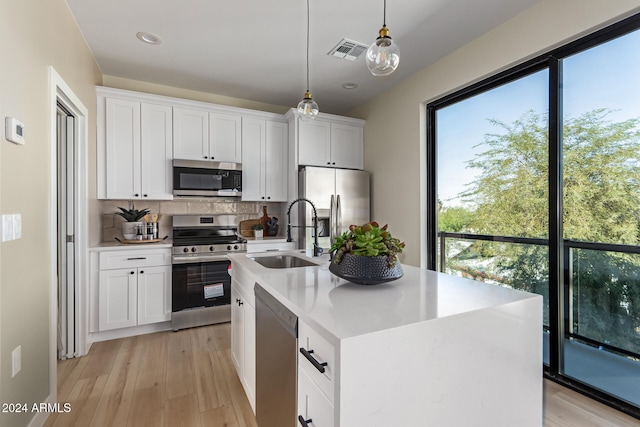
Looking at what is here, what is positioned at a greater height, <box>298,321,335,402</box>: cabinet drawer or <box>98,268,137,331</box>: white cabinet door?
<box>298,321,335,402</box>: cabinet drawer

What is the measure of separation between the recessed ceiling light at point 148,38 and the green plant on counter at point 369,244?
252 centimetres

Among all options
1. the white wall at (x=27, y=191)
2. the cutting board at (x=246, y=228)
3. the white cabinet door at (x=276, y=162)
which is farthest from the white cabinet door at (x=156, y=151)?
the white wall at (x=27, y=191)

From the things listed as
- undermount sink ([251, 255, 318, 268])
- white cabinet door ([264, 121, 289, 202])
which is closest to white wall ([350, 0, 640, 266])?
white cabinet door ([264, 121, 289, 202])

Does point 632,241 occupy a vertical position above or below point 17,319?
above

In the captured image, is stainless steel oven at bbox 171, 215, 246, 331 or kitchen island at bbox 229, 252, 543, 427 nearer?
kitchen island at bbox 229, 252, 543, 427

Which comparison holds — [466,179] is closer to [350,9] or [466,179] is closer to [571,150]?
[571,150]

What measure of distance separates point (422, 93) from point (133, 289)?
3519mm

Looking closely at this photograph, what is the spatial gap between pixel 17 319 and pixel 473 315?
6.83 feet

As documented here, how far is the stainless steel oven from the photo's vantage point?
3.20 m

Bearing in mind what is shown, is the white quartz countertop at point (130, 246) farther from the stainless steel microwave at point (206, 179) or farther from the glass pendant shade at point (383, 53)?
the glass pendant shade at point (383, 53)

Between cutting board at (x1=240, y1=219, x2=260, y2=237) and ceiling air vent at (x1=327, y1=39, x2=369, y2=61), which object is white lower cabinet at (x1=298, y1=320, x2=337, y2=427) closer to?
ceiling air vent at (x1=327, y1=39, x2=369, y2=61)

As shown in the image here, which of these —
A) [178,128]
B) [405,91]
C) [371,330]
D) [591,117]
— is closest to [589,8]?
[591,117]

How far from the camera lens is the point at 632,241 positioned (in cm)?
189

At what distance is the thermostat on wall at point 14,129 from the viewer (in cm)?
143
